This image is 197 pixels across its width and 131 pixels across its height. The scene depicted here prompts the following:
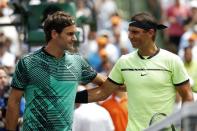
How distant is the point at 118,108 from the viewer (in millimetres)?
12188

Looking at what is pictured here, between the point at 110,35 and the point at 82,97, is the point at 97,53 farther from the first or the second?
the point at 82,97

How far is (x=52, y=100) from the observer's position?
27.8 ft

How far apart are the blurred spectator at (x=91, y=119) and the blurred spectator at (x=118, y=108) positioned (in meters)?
0.23

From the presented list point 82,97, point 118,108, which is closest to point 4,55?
point 118,108

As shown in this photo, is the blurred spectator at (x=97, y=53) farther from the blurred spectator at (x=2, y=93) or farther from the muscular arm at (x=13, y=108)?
the muscular arm at (x=13, y=108)

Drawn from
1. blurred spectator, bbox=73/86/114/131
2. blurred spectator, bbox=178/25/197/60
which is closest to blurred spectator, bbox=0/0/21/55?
blurred spectator, bbox=178/25/197/60

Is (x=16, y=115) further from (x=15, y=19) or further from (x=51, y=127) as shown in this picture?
(x=15, y=19)

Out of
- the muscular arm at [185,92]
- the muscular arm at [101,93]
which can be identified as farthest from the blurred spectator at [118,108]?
the muscular arm at [185,92]

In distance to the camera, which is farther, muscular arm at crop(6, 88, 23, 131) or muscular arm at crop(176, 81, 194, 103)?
muscular arm at crop(176, 81, 194, 103)

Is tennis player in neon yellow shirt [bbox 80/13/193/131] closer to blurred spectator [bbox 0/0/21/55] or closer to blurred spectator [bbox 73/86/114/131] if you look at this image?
blurred spectator [bbox 73/86/114/131]

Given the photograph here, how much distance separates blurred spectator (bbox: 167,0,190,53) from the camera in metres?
20.5

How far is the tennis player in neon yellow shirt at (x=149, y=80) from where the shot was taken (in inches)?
350

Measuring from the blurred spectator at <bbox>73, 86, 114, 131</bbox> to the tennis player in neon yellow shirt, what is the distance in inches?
96.6

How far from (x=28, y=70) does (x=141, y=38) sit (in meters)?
1.17
